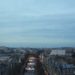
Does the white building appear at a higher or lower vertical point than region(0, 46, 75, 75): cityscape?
higher

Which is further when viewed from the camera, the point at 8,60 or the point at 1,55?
the point at 1,55

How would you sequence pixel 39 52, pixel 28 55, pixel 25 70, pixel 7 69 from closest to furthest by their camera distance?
pixel 7 69 → pixel 25 70 → pixel 39 52 → pixel 28 55

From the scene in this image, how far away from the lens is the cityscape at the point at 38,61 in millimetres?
8066

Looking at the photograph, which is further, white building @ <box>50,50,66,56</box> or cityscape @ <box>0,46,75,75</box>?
white building @ <box>50,50,66,56</box>

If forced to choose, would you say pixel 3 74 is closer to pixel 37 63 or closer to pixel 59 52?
pixel 37 63

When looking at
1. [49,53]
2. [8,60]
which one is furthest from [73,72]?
[49,53]

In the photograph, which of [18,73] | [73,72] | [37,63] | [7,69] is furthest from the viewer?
[37,63]

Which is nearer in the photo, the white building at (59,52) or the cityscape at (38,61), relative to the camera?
the cityscape at (38,61)

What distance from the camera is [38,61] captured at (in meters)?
11.1

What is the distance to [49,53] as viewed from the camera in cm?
1173

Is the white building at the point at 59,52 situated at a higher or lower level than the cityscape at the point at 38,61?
higher

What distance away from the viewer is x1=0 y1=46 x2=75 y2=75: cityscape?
26.5 feet

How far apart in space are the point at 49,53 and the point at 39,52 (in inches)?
17.1

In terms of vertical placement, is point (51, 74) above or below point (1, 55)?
below
